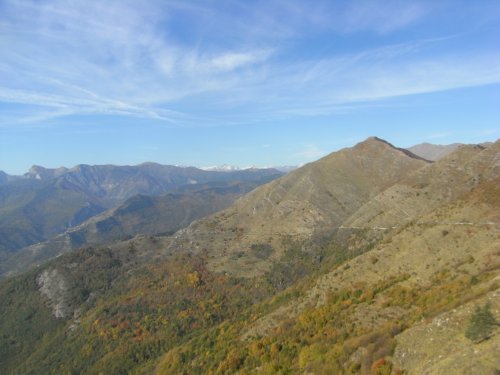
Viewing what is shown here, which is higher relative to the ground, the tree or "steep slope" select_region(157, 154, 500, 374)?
the tree

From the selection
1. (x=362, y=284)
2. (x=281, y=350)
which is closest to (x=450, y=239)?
(x=362, y=284)

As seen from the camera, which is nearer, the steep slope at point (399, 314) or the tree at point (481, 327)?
the tree at point (481, 327)

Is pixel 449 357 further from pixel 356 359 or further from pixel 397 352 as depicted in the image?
pixel 356 359

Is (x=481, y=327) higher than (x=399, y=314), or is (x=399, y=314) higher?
(x=481, y=327)

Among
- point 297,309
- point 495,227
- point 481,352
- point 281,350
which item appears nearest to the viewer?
point 481,352

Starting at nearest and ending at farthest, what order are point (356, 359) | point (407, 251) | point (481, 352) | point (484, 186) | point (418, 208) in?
1. point (481, 352)
2. point (356, 359)
3. point (407, 251)
4. point (484, 186)
5. point (418, 208)

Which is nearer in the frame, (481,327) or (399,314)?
(481,327)

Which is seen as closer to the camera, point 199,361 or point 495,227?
point 495,227

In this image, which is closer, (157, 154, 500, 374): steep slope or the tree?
the tree

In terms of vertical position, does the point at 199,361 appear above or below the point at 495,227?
below

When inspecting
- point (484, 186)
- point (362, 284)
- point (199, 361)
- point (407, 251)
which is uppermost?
point (484, 186)

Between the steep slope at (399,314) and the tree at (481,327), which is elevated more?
the tree at (481,327)
